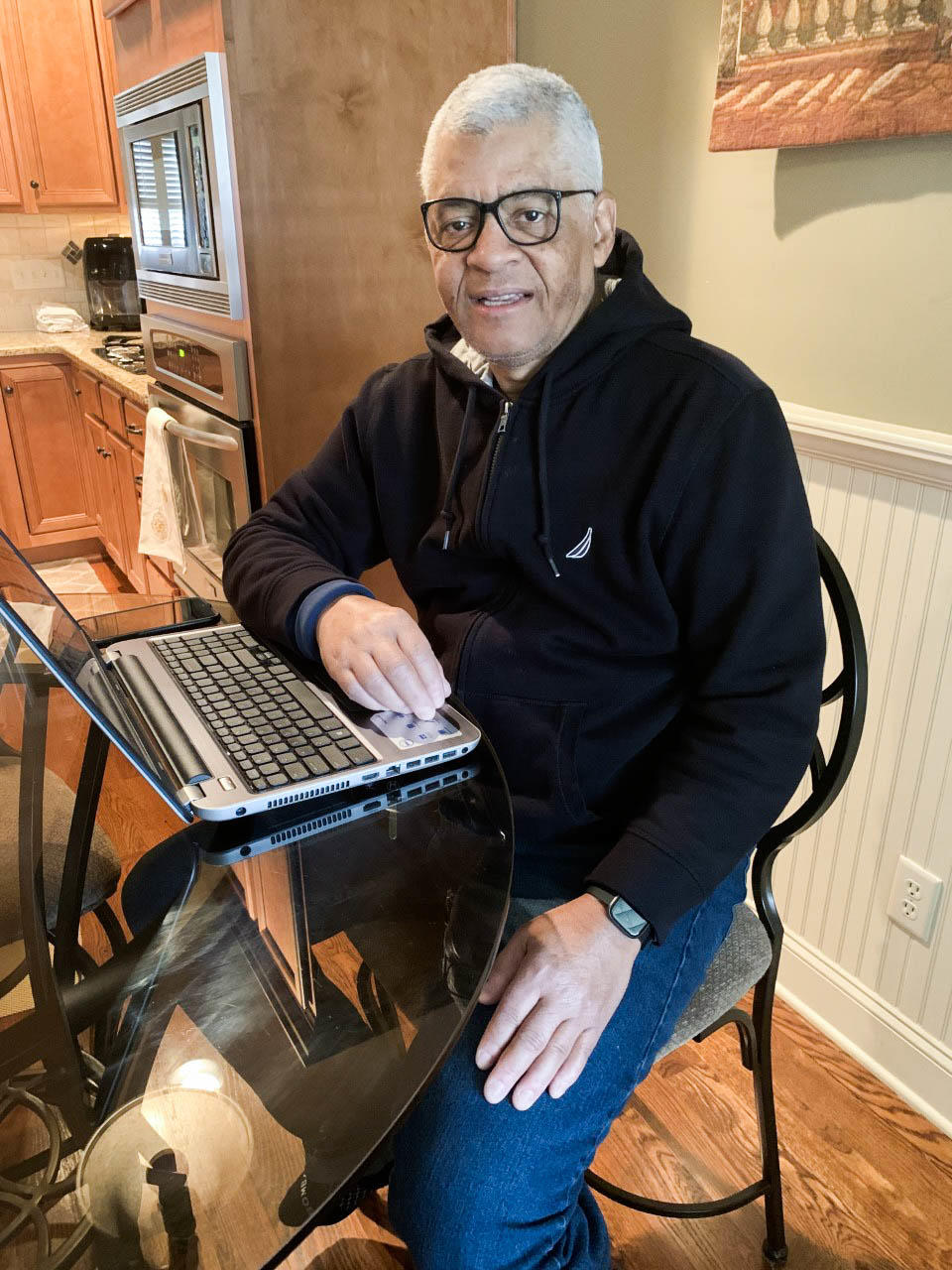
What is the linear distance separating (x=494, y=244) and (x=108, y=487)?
10.1 ft

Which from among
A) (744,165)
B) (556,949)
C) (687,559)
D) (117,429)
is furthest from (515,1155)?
(117,429)

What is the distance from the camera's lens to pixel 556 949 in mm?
825

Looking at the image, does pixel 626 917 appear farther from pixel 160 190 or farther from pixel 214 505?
pixel 160 190

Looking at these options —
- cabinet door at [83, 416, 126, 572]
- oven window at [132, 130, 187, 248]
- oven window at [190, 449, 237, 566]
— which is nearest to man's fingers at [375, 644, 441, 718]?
oven window at [190, 449, 237, 566]

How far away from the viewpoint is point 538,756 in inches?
41.7

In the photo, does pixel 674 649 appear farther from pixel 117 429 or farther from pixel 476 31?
pixel 117 429

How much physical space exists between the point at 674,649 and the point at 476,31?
1545mm

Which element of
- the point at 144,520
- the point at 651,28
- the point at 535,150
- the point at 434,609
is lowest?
the point at 144,520

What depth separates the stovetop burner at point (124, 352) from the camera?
3.28 metres

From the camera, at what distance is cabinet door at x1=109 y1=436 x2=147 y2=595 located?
3.31 meters

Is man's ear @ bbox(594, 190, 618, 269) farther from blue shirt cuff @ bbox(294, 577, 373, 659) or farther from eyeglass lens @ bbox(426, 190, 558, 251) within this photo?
blue shirt cuff @ bbox(294, 577, 373, 659)

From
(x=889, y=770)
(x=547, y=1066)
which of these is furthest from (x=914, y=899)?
(x=547, y=1066)

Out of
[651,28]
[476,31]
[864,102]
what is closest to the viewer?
[864,102]

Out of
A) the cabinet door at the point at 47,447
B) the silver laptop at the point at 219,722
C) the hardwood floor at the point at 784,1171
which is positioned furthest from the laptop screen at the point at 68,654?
the cabinet door at the point at 47,447
